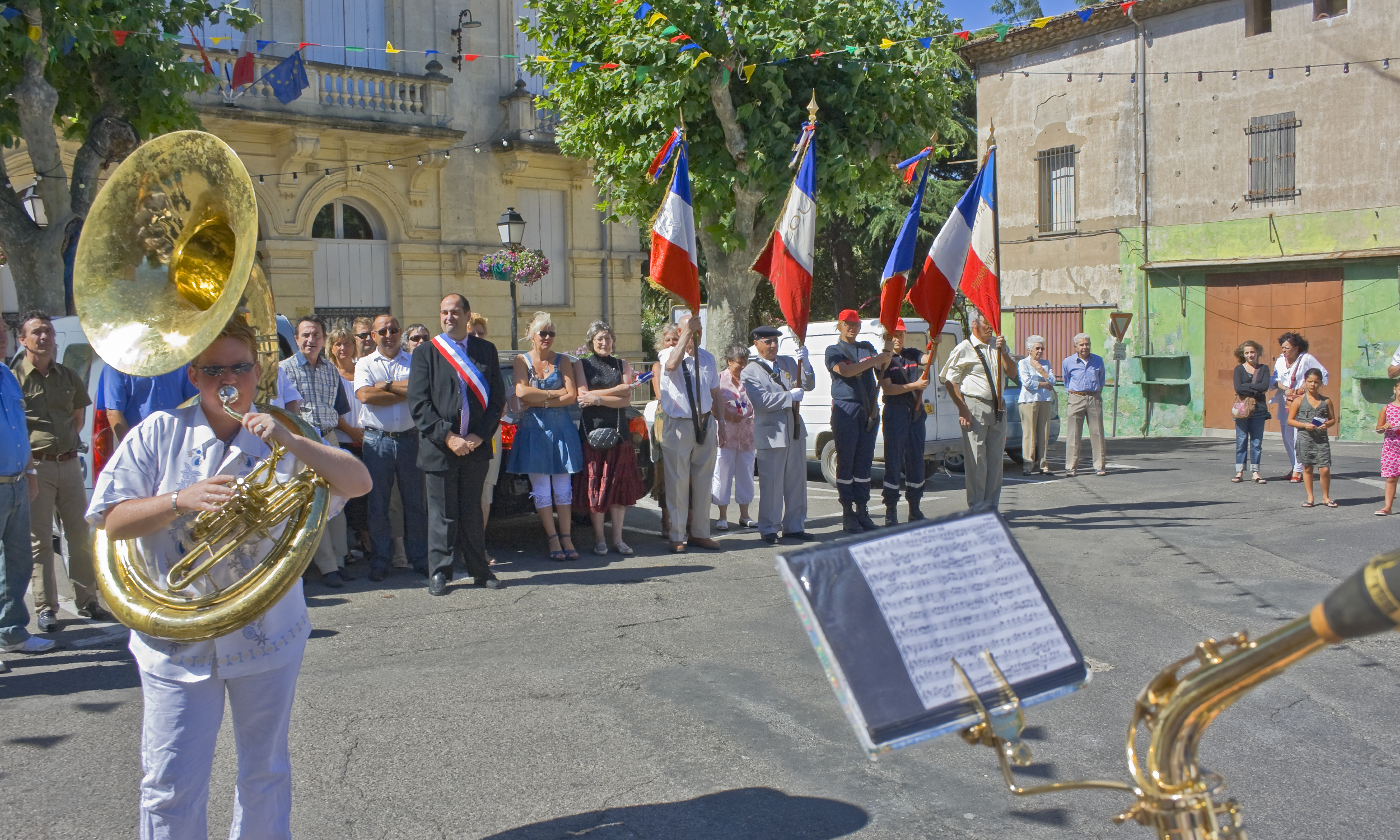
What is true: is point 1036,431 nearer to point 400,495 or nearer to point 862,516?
point 862,516

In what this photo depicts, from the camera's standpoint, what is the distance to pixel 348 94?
19750 mm

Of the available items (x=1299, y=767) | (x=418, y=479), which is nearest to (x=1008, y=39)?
(x=418, y=479)

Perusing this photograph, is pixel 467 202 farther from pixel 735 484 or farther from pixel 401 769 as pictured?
pixel 401 769

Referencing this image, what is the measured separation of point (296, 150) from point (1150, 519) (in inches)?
596

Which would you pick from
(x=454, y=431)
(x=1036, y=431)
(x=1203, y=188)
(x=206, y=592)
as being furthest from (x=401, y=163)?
(x=206, y=592)

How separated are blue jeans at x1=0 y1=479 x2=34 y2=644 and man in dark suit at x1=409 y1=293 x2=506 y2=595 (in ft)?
7.52

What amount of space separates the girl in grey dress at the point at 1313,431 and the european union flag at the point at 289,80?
44.5 feet

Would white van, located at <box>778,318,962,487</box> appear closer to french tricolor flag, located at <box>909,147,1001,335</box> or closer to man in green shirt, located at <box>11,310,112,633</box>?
french tricolor flag, located at <box>909,147,1001,335</box>

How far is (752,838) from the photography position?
12.2 ft

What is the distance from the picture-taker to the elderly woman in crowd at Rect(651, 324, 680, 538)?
29.4ft

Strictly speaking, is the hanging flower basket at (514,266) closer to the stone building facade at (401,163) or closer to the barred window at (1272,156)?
the stone building facade at (401,163)

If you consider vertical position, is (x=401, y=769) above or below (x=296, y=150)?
below

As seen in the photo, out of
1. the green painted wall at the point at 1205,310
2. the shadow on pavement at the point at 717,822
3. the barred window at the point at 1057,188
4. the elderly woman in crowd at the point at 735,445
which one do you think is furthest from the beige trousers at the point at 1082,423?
the shadow on pavement at the point at 717,822

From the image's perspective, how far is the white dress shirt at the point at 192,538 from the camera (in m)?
2.92
